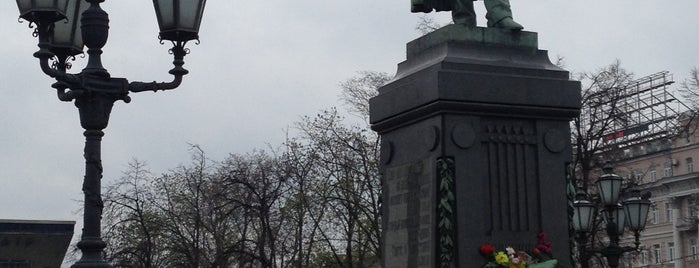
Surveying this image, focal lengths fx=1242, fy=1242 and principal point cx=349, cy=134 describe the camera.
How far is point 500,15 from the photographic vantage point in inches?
449

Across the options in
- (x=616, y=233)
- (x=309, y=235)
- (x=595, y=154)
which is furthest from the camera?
(x=309, y=235)

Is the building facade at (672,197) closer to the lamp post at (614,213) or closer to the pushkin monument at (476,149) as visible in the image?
the lamp post at (614,213)

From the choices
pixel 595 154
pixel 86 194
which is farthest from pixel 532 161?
pixel 595 154

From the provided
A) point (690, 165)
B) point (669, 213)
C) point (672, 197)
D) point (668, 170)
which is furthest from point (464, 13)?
point (669, 213)

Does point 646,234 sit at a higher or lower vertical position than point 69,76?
higher

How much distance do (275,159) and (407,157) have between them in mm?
32125

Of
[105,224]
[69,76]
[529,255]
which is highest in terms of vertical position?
[105,224]

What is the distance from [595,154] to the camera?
116 feet

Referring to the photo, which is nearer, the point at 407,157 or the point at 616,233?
the point at 407,157

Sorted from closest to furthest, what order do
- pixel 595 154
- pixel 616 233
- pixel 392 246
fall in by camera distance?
pixel 392 246
pixel 616 233
pixel 595 154

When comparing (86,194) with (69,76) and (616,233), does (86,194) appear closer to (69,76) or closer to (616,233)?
(69,76)

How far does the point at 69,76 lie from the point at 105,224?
3175 centimetres

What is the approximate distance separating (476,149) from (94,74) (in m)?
3.37

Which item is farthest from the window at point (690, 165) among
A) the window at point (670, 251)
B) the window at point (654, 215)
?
the window at point (670, 251)
